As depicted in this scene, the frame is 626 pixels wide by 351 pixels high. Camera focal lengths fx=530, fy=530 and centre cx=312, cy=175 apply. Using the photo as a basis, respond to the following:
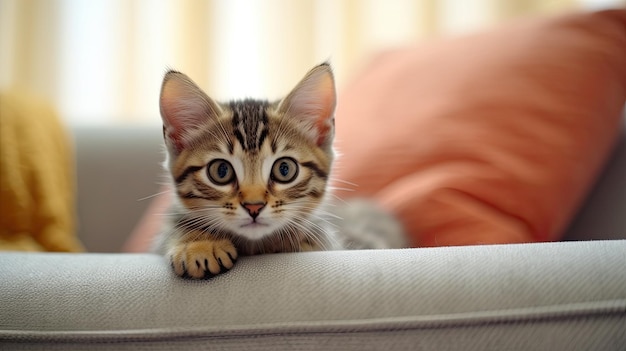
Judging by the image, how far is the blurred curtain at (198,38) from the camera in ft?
6.84

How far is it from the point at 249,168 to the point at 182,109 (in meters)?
0.19

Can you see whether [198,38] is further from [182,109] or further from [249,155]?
[249,155]

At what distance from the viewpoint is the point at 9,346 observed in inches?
27.5

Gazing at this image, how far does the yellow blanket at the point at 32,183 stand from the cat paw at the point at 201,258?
2.07 feet

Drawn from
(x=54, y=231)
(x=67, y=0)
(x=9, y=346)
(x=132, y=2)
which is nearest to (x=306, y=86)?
(x=9, y=346)

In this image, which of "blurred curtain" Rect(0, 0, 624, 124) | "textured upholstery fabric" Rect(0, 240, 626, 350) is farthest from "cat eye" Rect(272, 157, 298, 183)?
"blurred curtain" Rect(0, 0, 624, 124)

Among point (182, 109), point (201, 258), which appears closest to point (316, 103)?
point (182, 109)

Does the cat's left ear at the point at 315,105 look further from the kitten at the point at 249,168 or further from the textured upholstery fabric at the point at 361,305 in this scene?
the textured upholstery fabric at the point at 361,305

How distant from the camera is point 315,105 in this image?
104 centimetres

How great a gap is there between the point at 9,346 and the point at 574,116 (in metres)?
1.10

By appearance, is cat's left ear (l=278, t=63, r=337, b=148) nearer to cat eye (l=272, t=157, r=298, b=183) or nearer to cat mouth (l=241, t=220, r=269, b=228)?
cat eye (l=272, t=157, r=298, b=183)

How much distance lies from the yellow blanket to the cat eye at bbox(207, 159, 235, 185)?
60cm

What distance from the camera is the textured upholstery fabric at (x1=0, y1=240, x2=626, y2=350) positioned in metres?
0.65

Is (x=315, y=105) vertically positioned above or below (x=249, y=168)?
above
